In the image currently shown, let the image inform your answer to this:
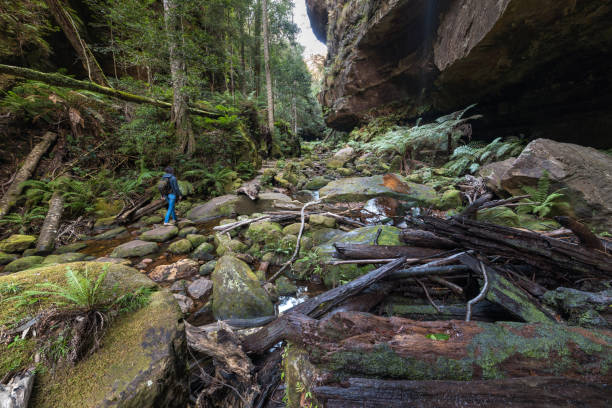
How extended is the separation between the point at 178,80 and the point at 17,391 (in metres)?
8.00

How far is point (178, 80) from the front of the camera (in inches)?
262

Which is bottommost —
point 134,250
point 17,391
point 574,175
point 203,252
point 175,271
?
point 175,271

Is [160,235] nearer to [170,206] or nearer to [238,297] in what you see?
[170,206]

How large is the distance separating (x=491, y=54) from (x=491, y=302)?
8.07m

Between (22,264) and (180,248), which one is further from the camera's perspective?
(180,248)

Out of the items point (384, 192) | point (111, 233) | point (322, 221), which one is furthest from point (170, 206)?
point (384, 192)

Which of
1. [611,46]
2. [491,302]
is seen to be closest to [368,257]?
[491,302]

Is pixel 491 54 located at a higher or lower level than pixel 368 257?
higher

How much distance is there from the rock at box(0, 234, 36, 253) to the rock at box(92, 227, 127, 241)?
93 centimetres

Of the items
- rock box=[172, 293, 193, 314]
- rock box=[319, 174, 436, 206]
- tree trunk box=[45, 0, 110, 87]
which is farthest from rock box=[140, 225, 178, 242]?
tree trunk box=[45, 0, 110, 87]

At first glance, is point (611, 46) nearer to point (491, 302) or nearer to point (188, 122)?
point (491, 302)

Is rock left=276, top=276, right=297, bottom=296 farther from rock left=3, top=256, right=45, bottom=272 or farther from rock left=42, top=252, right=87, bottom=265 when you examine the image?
rock left=3, top=256, right=45, bottom=272

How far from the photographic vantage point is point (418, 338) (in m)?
1.13

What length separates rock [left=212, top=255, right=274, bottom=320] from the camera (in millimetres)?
2410
